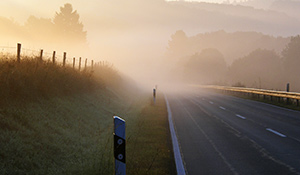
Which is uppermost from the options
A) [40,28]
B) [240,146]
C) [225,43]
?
[225,43]

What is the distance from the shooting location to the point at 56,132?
9133mm

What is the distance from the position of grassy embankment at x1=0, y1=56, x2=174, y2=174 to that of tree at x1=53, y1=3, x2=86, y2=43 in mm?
60544

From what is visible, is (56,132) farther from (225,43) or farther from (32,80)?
(225,43)

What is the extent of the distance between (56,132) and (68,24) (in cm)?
6748

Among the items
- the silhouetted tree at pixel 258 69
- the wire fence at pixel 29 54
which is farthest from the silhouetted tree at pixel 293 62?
the wire fence at pixel 29 54

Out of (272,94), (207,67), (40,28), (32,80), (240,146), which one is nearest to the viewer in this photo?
(240,146)

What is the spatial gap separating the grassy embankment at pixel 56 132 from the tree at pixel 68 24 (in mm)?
60544

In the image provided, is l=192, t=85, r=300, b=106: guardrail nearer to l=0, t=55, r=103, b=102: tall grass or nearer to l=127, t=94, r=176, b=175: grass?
l=127, t=94, r=176, b=175: grass

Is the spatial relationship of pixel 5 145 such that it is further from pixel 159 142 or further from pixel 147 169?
pixel 159 142

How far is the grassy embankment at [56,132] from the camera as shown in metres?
→ 6.77

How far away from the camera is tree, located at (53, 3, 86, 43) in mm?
71562

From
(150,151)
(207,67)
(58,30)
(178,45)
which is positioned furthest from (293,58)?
(178,45)

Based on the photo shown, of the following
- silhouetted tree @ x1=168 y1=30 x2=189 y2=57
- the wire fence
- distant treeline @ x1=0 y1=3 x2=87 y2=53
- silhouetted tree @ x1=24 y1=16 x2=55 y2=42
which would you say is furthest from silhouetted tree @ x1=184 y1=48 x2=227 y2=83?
the wire fence

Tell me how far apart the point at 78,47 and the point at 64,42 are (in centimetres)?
430
